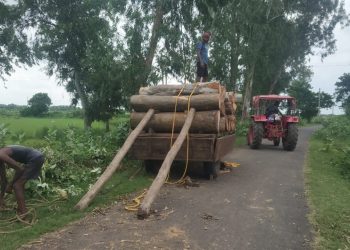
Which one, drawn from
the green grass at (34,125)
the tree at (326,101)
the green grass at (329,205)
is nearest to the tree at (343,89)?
the tree at (326,101)

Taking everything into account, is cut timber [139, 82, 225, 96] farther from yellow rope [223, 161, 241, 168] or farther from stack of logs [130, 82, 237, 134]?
yellow rope [223, 161, 241, 168]

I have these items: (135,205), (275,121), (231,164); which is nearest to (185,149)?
(135,205)

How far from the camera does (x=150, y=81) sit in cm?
1927

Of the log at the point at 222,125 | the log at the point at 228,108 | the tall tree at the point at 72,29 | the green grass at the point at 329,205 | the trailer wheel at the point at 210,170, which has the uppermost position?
the tall tree at the point at 72,29

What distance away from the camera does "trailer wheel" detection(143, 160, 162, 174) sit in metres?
10.8

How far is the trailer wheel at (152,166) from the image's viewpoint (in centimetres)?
1081

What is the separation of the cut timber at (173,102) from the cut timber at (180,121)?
0.12m

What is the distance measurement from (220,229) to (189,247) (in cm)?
95

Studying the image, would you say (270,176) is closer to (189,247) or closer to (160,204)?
(160,204)

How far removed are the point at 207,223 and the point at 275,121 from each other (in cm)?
1180

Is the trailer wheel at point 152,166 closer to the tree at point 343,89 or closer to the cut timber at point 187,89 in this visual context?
the cut timber at point 187,89

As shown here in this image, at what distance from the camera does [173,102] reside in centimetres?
1031

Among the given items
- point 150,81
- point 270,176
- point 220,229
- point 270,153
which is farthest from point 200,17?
point 220,229

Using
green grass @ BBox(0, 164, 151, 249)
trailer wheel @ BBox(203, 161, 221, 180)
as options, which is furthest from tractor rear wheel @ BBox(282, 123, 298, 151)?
green grass @ BBox(0, 164, 151, 249)
